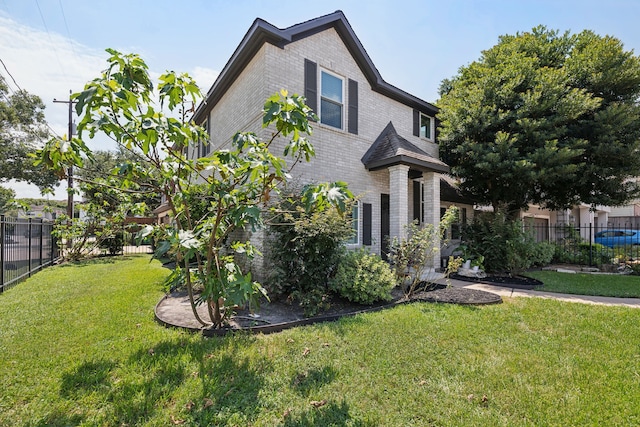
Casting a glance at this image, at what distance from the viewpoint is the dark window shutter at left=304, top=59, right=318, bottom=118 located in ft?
27.2

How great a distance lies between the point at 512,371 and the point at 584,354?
129 cm

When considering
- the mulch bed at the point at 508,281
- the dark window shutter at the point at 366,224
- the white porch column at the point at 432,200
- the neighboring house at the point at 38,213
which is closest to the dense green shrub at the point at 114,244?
the neighboring house at the point at 38,213

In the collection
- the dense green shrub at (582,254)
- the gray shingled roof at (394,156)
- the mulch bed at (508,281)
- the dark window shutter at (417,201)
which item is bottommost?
the mulch bed at (508,281)

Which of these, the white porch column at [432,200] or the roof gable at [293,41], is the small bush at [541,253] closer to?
the white porch column at [432,200]

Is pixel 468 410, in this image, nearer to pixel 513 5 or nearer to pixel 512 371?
pixel 512 371

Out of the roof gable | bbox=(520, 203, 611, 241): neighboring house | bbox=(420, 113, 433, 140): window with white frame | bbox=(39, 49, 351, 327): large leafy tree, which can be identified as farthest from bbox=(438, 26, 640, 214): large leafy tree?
bbox=(39, 49, 351, 327): large leafy tree

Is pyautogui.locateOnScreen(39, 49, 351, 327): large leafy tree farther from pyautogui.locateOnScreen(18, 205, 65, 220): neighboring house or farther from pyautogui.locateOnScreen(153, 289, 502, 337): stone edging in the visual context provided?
pyautogui.locateOnScreen(18, 205, 65, 220): neighboring house

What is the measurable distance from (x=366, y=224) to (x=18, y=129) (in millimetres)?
24770

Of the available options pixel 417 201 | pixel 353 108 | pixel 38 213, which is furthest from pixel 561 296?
pixel 38 213

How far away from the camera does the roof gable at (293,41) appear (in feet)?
24.6

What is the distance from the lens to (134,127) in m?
3.59

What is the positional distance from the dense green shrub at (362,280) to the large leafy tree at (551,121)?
6.12m

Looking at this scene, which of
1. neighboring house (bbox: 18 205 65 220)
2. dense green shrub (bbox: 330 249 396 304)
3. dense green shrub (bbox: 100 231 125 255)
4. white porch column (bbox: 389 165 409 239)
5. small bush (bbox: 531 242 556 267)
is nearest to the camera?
dense green shrub (bbox: 330 249 396 304)

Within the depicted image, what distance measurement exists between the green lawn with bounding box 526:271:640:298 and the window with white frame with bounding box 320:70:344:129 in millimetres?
7602
